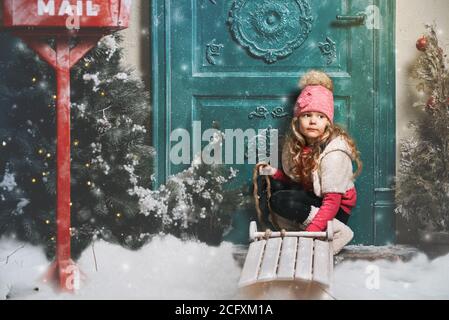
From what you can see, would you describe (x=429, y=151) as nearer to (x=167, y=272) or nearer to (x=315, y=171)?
(x=315, y=171)

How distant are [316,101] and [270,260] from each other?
2.27 feet

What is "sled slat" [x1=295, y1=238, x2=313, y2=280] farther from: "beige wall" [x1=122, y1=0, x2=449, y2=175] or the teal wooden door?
"beige wall" [x1=122, y1=0, x2=449, y2=175]

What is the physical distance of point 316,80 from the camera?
3.25 metres

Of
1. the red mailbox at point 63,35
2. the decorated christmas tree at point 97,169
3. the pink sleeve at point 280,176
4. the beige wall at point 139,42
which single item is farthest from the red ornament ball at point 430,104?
the red mailbox at point 63,35

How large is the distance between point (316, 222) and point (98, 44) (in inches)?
46.8

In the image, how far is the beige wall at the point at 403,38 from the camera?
332 cm

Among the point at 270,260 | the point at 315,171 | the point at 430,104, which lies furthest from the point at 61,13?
the point at 430,104

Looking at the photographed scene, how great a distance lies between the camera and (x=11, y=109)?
10.9ft

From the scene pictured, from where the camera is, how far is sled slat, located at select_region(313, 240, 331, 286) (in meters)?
2.83

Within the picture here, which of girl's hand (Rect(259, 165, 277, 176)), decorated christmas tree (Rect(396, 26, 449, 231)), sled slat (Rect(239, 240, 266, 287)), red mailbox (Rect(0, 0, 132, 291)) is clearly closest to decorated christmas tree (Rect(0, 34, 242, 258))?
red mailbox (Rect(0, 0, 132, 291))

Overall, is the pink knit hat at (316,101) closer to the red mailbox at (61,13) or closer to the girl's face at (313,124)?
the girl's face at (313,124)

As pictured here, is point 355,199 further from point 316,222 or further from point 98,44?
point 98,44

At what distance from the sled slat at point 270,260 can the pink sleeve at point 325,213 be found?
16 cm
